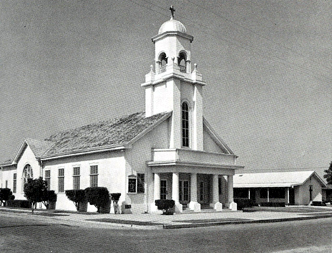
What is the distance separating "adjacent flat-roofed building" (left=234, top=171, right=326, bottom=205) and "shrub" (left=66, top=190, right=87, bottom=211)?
30.2 metres

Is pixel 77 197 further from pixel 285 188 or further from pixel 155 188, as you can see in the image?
pixel 285 188

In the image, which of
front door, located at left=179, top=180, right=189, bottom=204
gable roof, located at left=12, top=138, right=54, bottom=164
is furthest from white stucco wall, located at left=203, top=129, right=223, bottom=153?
gable roof, located at left=12, top=138, right=54, bottom=164

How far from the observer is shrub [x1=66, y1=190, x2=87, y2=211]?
3294 centimetres

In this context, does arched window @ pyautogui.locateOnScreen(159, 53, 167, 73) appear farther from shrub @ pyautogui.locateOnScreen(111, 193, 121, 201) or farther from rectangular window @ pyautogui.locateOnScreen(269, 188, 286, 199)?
rectangular window @ pyautogui.locateOnScreen(269, 188, 286, 199)

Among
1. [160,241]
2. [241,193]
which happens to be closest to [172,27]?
[160,241]

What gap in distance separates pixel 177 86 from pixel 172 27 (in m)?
4.97

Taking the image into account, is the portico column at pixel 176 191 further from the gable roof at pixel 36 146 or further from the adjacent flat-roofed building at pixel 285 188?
the adjacent flat-roofed building at pixel 285 188

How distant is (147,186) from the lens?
31766 mm

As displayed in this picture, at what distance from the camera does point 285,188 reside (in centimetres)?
5781

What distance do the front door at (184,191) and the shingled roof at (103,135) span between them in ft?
17.3

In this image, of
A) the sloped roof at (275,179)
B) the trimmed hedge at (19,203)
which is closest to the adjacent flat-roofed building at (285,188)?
the sloped roof at (275,179)

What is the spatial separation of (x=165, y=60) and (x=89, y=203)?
13.0 metres

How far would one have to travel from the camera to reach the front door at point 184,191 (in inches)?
1302

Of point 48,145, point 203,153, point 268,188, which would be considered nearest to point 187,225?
point 203,153
